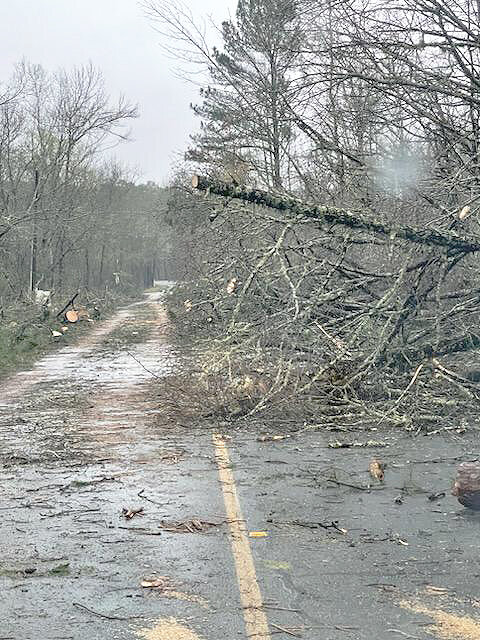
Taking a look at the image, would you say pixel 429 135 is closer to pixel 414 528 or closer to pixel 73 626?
pixel 414 528

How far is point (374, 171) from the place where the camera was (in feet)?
42.0

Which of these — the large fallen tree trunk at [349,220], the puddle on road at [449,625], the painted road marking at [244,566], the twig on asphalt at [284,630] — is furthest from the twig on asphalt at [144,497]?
the large fallen tree trunk at [349,220]

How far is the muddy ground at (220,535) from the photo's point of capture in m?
4.43

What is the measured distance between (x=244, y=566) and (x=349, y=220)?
562 centimetres

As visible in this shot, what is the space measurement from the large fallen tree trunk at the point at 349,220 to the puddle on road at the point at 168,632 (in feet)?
19.4

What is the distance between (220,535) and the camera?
589 cm

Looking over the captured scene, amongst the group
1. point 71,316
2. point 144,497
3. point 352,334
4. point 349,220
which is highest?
point 349,220

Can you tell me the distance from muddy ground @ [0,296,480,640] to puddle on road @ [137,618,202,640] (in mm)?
11

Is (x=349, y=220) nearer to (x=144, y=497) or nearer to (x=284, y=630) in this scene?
(x=144, y=497)

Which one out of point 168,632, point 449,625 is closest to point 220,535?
point 168,632

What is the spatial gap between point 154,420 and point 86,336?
16.6m

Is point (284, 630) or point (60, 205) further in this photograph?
point (60, 205)

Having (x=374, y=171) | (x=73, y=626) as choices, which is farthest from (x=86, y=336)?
(x=73, y=626)

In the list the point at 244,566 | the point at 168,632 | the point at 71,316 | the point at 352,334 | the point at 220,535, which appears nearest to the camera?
the point at 168,632
